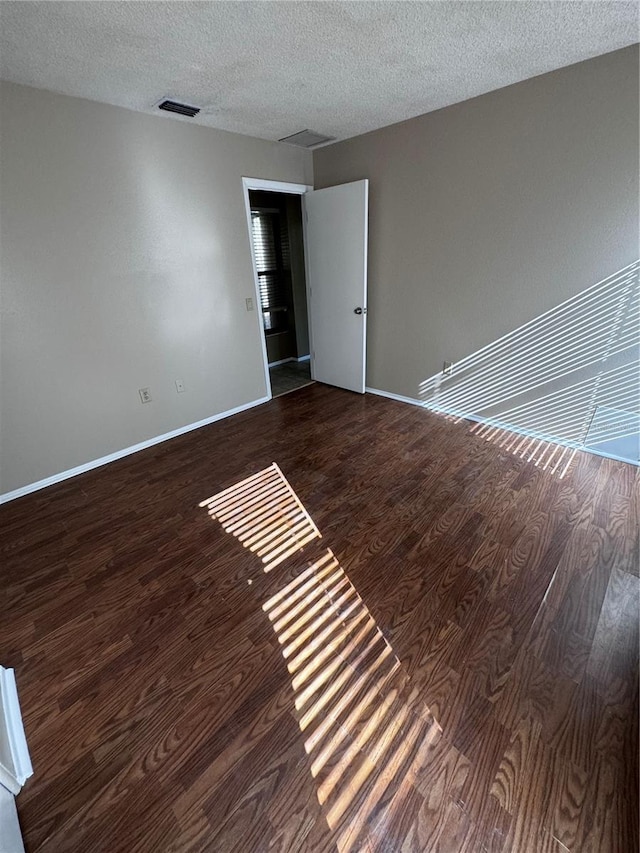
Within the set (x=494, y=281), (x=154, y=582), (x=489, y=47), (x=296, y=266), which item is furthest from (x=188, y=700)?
(x=296, y=266)

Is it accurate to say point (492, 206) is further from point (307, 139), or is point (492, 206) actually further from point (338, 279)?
point (307, 139)

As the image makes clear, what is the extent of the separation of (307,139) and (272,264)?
5.42 ft

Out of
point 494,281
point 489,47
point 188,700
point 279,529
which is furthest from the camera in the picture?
point 494,281

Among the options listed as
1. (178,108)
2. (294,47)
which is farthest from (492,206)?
(178,108)

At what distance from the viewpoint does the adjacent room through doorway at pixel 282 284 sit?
444cm

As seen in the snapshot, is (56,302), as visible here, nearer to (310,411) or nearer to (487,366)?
(310,411)

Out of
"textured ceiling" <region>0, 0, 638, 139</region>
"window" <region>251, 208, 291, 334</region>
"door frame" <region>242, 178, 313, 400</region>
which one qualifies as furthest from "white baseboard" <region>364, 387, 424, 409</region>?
Answer: "textured ceiling" <region>0, 0, 638, 139</region>

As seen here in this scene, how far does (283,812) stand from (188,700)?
1.52 ft

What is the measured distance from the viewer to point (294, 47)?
5.93ft

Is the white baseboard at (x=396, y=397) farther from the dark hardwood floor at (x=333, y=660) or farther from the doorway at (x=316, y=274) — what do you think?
the dark hardwood floor at (x=333, y=660)

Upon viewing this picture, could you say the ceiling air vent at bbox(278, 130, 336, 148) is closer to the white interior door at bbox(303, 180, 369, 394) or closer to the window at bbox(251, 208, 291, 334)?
the white interior door at bbox(303, 180, 369, 394)

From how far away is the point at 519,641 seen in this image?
1.42m

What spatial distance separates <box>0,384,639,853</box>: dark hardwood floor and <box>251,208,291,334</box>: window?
3.07 metres

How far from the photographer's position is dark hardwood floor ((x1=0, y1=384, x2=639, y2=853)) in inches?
39.6
